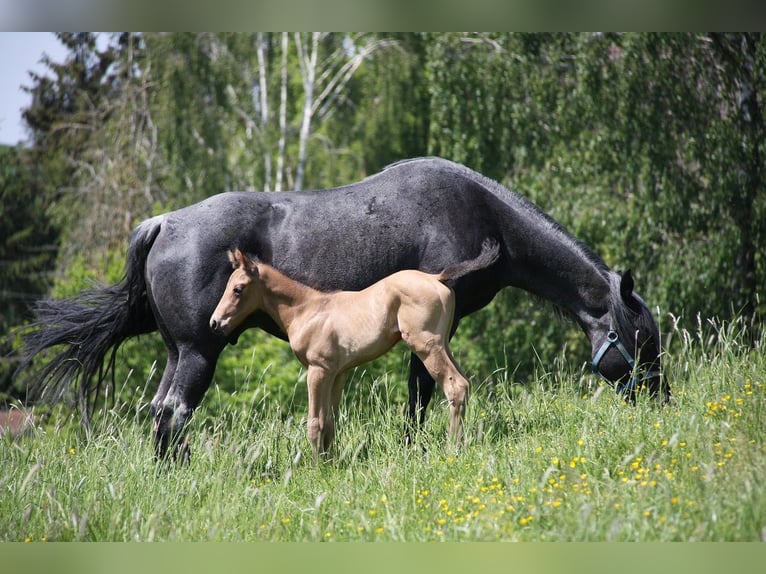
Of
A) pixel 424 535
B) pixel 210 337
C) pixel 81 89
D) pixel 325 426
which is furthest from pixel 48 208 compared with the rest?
pixel 424 535

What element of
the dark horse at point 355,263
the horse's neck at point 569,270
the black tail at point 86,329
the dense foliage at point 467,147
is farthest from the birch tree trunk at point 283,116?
the horse's neck at point 569,270

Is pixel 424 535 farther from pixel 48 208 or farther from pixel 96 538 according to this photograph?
pixel 48 208

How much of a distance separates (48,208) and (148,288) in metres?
8.67

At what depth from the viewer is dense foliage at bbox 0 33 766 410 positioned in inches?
405

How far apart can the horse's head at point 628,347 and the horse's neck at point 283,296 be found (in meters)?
2.16

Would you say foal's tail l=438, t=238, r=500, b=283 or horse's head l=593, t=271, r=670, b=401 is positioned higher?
foal's tail l=438, t=238, r=500, b=283

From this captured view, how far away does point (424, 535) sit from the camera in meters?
4.30

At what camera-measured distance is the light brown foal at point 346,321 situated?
5270 millimetres

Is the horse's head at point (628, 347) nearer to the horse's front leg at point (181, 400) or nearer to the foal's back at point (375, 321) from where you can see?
the foal's back at point (375, 321)

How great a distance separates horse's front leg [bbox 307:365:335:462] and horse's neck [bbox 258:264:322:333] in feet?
1.28

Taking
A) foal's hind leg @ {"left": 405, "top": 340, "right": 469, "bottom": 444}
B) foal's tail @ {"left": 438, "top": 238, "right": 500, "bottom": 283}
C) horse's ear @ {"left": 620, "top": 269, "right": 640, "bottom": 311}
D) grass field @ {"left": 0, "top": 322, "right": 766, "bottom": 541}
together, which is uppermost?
foal's tail @ {"left": 438, "top": 238, "right": 500, "bottom": 283}

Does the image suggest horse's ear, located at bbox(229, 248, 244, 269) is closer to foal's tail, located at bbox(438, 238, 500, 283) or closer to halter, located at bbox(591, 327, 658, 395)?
foal's tail, located at bbox(438, 238, 500, 283)

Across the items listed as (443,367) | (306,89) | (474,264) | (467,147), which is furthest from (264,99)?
(443,367)

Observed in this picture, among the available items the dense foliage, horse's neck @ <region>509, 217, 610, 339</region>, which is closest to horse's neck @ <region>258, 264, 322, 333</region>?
horse's neck @ <region>509, 217, 610, 339</region>
